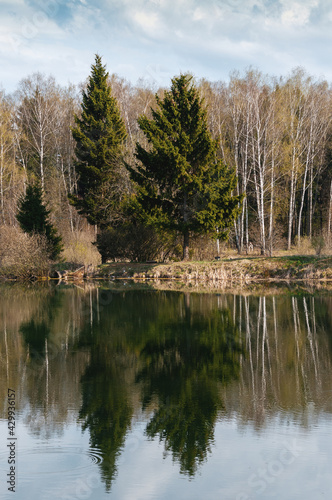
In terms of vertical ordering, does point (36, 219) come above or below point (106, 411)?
above

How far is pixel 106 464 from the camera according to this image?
18.9ft

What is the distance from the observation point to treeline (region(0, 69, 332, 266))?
39844 millimetres

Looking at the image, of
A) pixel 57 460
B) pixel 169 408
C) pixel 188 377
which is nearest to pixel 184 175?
pixel 188 377

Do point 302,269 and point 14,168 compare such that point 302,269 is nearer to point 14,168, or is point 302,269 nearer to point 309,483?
point 309,483

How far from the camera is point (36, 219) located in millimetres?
30469

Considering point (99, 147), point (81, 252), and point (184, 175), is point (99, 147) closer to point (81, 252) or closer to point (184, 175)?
point (81, 252)

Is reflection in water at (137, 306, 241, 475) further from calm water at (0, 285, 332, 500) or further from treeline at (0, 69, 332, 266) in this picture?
treeline at (0, 69, 332, 266)

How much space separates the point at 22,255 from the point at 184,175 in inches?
356

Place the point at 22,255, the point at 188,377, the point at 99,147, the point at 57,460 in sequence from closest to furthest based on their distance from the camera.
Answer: the point at 57,460
the point at 188,377
the point at 22,255
the point at 99,147

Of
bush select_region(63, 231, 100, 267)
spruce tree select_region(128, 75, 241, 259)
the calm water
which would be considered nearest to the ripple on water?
the calm water

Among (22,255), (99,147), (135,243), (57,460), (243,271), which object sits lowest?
(57,460)

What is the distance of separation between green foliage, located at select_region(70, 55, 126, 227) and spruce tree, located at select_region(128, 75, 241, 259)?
17.9 feet

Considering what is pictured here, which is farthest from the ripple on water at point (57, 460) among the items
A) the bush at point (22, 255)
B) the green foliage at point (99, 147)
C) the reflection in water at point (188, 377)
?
the green foliage at point (99, 147)

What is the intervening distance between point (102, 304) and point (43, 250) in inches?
457
